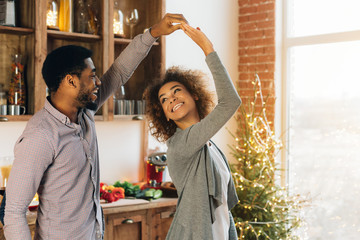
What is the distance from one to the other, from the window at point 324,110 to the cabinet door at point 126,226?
1.81 metres

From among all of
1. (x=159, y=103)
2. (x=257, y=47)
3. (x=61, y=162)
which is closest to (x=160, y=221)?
(x=159, y=103)

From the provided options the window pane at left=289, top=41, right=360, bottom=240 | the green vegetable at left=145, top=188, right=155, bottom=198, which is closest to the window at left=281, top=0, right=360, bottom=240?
the window pane at left=289, top=41, right=360, bottom=240

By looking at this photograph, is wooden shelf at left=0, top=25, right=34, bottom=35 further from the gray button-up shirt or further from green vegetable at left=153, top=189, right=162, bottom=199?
green vegetable at left=153, top=189, right=162, bottom=199

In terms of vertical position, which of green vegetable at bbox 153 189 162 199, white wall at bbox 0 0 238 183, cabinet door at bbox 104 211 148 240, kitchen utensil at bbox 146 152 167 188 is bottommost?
cabinet door at bbox 104 211 148 240

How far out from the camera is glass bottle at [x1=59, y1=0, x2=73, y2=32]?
3.07 meters

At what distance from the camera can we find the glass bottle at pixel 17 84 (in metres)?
2.87

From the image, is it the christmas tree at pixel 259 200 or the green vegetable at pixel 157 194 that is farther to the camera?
the christmas tree at pixel 259 200

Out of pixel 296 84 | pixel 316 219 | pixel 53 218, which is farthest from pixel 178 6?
pixel 53 218

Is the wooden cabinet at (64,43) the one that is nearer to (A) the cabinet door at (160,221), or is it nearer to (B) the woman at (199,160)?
(B) the woman at (199,160)

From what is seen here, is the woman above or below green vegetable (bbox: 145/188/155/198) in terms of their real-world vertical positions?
above

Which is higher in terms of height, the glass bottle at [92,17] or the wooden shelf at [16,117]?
the glass bottle at [92,17]

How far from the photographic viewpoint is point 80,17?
10.4 feet

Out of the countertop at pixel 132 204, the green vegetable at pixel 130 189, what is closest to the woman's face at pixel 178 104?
the countertop at pixel 132 204

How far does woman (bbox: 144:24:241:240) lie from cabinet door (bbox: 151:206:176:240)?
122 cm
